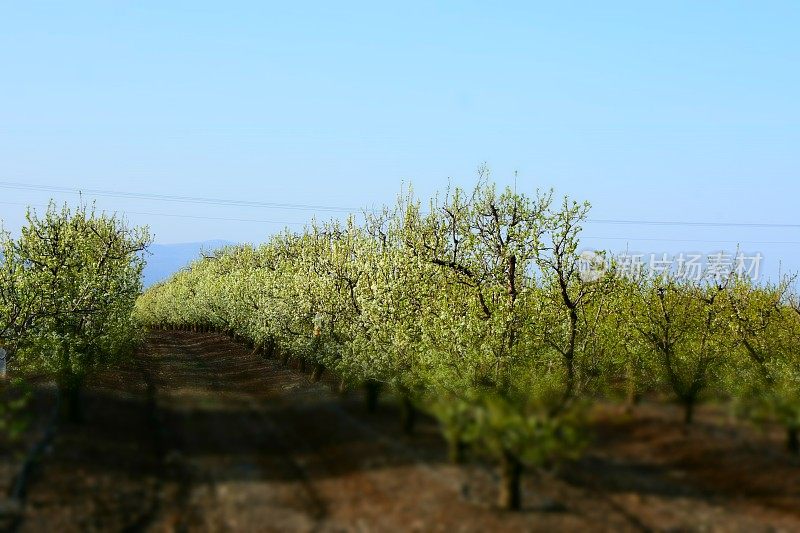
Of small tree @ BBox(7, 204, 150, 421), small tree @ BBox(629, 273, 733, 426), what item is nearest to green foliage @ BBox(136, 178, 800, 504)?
small tree @ BBox(629, 273, 733, 426)

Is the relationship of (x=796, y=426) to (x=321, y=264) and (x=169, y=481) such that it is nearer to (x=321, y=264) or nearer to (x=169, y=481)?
(x=169, y=481)

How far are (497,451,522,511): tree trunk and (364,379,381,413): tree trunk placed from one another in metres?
14.2

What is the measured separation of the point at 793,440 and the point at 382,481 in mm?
12045

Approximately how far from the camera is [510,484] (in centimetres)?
1842

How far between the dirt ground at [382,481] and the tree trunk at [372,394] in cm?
211

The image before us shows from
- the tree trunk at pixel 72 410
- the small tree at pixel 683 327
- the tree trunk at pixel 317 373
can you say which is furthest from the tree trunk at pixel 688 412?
the tree trunk at pixel 317 373

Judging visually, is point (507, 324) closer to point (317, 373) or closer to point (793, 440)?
point (793, 440)

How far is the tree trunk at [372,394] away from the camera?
32906mm

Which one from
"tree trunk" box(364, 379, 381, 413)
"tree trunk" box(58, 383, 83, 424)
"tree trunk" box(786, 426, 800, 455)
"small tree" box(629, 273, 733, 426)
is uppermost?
"small tree" box(629, 273, 733, 426)

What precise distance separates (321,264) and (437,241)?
1370 cm

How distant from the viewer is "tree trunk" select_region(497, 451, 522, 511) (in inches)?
722

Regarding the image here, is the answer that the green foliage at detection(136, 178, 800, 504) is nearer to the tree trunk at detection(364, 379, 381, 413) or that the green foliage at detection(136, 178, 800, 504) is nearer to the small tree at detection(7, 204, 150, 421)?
the tree trunk at detection(364, 379, 381, 413)

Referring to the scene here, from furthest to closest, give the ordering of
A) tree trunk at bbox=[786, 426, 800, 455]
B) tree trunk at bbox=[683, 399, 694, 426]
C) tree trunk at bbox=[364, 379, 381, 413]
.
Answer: tree trunk at bbox=[364, 379, 381, 413], tree trunk at bbox=[683, 399, 694, 426], tree trunk at bbox=[786, 426, 800, 455]

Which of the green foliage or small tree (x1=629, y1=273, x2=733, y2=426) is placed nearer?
the green foliage
